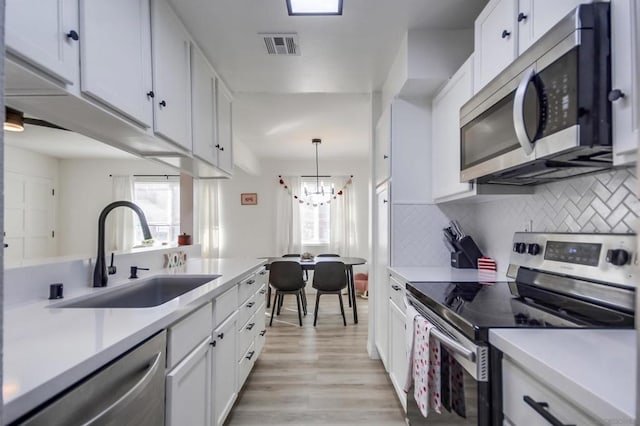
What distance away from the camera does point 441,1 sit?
69.5 inches

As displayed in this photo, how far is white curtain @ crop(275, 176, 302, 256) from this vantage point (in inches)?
236

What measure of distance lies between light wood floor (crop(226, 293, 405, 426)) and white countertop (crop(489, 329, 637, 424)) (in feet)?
4.67

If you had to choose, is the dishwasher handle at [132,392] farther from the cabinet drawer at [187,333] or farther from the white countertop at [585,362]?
the white countertop at [585,362]

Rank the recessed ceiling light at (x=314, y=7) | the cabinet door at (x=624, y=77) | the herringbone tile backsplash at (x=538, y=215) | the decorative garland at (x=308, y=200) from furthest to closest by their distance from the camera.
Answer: the decorative garland at (x=308, y=200), the recessed ceiling light at (x=314, y=7), the herringbone tile backsplash at (x=538, y=215), the cabinet door at (x=624, y=77)

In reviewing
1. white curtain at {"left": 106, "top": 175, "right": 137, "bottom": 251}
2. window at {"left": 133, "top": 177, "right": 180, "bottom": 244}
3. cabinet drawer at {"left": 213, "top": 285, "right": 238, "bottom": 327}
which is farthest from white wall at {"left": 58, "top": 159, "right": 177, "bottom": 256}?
cabinet drawer at {"left": 213, "top": 285, "right": 238, "bottom": 327}

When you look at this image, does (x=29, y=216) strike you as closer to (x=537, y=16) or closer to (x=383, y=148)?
(x=383, y=148)

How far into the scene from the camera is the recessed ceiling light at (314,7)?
5.79 ft

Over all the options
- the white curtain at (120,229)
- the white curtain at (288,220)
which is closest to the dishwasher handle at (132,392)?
the white curtain at (288,220)

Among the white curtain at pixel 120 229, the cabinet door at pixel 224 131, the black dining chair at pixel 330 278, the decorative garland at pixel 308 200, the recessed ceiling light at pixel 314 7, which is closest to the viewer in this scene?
the recessed ceiling light at pixel 314 7

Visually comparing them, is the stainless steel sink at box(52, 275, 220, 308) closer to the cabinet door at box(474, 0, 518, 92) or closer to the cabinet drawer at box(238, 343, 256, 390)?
Answer: the cabinet drawer at box(238, 343, 256, 390)

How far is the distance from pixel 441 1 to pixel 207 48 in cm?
Result: 149

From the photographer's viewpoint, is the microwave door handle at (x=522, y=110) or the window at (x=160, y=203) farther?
the window at (x=160, y=203)

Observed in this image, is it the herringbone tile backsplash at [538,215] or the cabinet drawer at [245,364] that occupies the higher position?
the herringbone tile backsplash at [538,215]

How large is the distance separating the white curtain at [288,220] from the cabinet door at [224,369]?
158 inches
